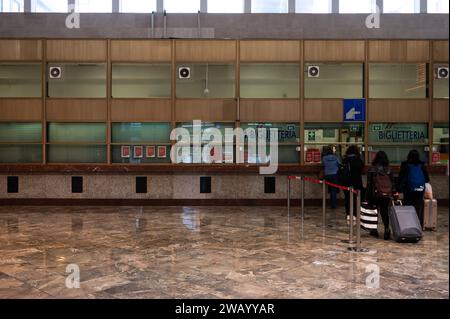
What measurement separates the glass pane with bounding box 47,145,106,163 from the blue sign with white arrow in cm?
706

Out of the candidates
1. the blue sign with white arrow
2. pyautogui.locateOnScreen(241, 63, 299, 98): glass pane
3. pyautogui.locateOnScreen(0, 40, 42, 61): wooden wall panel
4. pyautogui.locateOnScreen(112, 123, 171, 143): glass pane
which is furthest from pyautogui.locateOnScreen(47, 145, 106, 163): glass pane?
the blue sign with white arrow

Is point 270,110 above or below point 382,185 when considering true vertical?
above

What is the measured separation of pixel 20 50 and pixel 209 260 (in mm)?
9571

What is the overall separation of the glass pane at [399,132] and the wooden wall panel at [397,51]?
185 centimetres

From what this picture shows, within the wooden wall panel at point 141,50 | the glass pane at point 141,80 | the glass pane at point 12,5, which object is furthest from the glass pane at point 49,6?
the glass pane at point 141,80

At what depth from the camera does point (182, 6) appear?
1326 centimetres

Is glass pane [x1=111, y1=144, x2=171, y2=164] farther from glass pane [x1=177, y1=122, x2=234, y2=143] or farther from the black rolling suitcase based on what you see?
the black rolling suitcase

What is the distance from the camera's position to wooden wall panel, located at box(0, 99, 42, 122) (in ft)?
41.3

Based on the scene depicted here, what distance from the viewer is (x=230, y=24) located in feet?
43.3

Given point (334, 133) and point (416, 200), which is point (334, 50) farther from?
point (416, 200)

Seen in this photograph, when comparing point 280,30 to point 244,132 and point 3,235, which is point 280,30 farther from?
point 3,235

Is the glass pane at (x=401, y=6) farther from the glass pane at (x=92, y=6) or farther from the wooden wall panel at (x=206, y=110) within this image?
the glass pane at (x=92, y=6)

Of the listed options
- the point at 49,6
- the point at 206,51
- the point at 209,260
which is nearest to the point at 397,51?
the point at 206,51

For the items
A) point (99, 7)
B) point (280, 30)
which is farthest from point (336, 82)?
point (99, 7)
